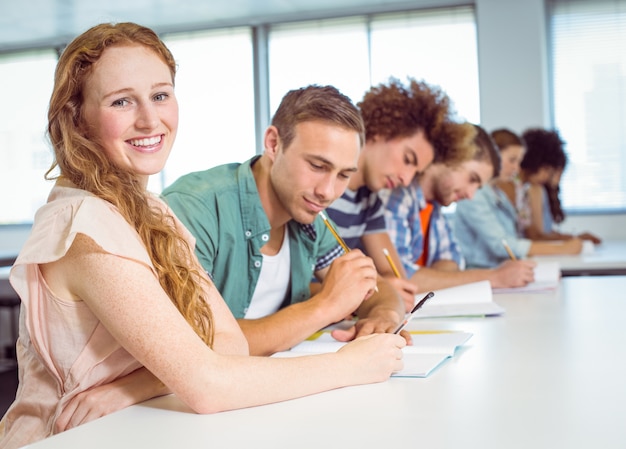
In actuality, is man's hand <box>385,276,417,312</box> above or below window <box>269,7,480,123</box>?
below

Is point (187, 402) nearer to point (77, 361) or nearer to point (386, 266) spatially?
point (77, 361)

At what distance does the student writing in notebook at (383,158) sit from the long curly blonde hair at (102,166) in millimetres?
1236

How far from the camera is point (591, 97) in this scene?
6.61m

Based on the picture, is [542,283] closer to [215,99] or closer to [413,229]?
[413,229]

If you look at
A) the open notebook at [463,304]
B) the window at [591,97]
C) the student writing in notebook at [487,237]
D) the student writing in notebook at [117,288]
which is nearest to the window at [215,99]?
the window at [591,97]

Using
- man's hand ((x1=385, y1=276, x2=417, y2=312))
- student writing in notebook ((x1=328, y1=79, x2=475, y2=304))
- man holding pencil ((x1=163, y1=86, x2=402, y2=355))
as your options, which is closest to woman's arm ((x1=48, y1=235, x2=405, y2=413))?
man holding pencil ((x1=163, y1=86, x2=402, y2=355))

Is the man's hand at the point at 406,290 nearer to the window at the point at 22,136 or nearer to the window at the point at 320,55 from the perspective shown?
the window at the point at 320,55

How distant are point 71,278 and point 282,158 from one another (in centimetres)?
80

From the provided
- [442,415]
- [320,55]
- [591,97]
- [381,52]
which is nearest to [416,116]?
[442,415]

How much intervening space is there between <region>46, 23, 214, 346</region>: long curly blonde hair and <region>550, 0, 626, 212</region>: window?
596 cm

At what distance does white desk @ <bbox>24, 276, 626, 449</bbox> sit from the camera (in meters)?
0.89

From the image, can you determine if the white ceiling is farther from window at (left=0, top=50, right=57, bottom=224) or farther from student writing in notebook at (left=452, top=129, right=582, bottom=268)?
student writing in notebook at (left=452, top=129, right=582, bottom=268)

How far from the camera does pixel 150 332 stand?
3.26 feet

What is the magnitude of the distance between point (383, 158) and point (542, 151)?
326 cm
